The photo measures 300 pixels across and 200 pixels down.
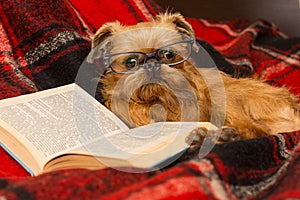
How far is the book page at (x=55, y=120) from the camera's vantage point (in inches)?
55.3

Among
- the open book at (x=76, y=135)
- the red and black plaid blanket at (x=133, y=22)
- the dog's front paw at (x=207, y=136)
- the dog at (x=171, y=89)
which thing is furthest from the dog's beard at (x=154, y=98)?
the red and black plaid blanket at (x=133, y=22)

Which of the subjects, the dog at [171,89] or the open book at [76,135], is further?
the dog at [171,89]

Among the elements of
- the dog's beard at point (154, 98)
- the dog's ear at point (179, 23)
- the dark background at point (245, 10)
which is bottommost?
the dark background at point (245, 10)

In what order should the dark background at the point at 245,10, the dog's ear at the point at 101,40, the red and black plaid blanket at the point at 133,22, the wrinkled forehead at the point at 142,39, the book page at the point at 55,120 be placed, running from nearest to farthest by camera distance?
the red and black plaid blanket at the point at 133,22
the book page at the point at 55,120
the wrinkled forehead at the point at 142,39
the dog's ear at the point at 101,40
the dark background at the point at 245,10

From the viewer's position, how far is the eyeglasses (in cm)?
168

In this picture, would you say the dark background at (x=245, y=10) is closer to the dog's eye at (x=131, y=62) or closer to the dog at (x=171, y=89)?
the dog at (x=171, y=89)

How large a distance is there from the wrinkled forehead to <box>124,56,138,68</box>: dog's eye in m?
0.06

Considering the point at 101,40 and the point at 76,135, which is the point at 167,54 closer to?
the point at 101,40

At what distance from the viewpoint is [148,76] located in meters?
1.65

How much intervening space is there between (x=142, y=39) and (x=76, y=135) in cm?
49

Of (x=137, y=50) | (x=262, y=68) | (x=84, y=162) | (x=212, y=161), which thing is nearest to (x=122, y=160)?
(x=84, y=162)

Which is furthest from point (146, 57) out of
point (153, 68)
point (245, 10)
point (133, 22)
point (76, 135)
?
point (245, 10)

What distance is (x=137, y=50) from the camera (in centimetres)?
172

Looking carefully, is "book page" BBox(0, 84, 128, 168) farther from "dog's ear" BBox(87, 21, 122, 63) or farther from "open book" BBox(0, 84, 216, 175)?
"dog's ear" BBox(87, 21, 122, 63)
